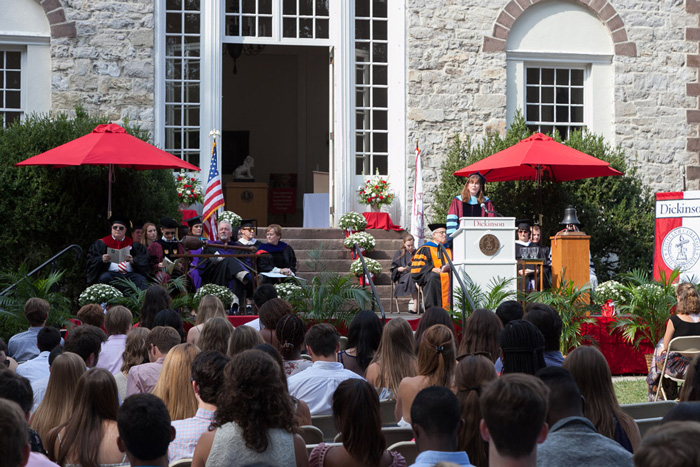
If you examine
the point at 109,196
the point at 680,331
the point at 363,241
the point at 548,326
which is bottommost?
the point at 680,331

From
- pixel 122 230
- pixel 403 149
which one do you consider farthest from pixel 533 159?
pixel 122 230

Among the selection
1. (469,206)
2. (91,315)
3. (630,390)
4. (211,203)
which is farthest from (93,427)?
(211,203)

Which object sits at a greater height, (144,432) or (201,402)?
(144,432)

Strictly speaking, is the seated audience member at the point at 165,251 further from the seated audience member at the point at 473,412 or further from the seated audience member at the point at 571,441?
the seated audience member at the point at 571,441

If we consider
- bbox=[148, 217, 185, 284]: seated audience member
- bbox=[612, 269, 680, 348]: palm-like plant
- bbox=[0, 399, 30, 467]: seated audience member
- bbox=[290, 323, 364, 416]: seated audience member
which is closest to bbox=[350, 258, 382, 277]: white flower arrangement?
bbox=[148, 217, 185, 284]: seated audience member

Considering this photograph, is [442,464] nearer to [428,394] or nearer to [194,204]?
[428,394]

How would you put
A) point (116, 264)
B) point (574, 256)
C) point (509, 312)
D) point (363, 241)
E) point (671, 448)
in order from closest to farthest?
point (671, 448)
point (509, 312)
point (116, 264)
point (574, 256)
point (363, 241)

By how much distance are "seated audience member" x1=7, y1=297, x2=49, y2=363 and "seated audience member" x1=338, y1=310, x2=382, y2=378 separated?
2.45 metres

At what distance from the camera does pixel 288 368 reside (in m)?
5.59

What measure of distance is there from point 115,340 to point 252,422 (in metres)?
3.15

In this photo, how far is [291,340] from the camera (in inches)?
224

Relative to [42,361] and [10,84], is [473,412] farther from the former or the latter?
[10,84]

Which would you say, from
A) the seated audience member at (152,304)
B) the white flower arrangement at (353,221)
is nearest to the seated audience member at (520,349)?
the seated audience member at (152,304)

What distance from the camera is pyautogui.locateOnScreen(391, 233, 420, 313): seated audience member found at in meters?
12.6
